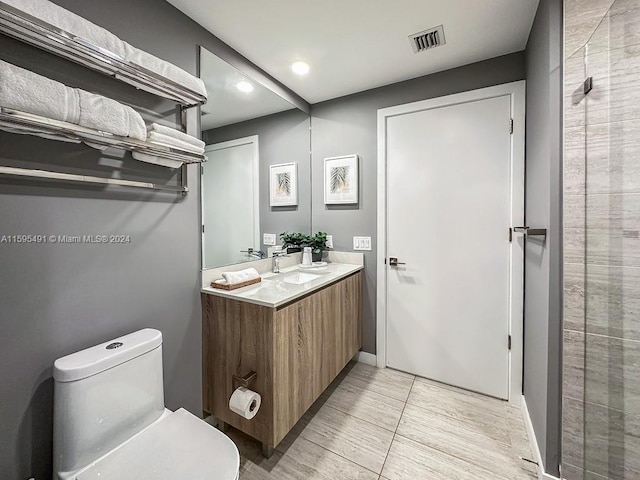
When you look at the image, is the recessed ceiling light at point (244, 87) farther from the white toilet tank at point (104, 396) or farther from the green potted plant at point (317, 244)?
the white toilet tank at point (104, 396)

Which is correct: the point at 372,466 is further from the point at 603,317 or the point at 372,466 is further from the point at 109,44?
the point at 109,44

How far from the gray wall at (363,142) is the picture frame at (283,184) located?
0.23 m

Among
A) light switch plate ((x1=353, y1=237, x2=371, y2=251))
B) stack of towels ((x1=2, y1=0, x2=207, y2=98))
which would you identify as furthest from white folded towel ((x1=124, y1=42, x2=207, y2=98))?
light switch plate ((x1=353, y1=237, x2=371, y2=251))

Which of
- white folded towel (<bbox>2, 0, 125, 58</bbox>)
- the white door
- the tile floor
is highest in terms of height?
white folded towel (<bbox>2, 0, 125, 58</bbox>)

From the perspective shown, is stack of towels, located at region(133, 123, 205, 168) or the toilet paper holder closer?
stack of towels, located at region(133, 123, 205, 168)

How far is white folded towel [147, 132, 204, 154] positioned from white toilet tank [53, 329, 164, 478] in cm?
86

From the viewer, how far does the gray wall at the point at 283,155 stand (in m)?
2.16

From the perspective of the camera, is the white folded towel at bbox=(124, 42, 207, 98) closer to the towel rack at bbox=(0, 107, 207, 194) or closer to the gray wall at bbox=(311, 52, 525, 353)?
the towel rack at bbox=(0, 107, 207, 194)

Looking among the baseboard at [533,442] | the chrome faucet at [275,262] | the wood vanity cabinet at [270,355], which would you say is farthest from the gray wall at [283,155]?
the baseboard at [533,442]

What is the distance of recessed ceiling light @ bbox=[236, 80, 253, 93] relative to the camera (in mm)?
1839

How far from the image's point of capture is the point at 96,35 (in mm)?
990

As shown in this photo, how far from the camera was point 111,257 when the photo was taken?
3.86 ft

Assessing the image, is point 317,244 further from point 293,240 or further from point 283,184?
point 283,184

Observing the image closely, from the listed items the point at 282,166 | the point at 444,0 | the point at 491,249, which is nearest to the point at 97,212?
the point at 282,166
